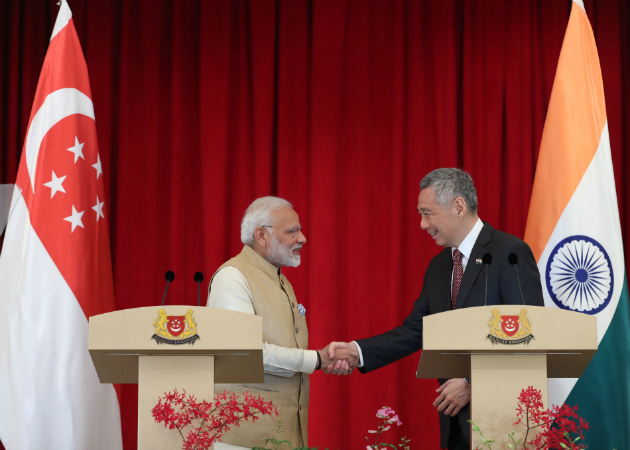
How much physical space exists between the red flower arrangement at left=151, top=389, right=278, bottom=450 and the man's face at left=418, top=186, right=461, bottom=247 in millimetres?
1377

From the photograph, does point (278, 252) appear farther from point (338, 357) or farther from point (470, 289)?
point (470, 289)

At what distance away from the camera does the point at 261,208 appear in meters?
2.95

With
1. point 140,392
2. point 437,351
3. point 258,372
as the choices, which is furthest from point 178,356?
point 437,351

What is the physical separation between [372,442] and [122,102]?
2.58 metres

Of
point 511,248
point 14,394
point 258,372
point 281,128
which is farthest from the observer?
point 281,128

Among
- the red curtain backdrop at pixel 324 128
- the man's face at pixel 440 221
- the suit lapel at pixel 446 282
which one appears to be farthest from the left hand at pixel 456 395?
the red curtain backdrop at pixel 324 128

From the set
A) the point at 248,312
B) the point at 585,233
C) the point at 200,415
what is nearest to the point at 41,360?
the point at 248,312

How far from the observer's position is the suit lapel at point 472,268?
2.56 meters

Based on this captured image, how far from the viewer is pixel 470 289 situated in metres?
2.56

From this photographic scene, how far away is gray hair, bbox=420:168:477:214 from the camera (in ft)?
9.31

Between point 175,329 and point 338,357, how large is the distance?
1165 mm

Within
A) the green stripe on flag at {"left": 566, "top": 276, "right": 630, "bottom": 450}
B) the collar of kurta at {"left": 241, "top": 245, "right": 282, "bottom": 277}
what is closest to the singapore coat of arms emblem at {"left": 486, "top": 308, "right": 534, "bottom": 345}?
the collar of kurta at {"left": 241, "top": 245, "right": 282, "bottom": 277}

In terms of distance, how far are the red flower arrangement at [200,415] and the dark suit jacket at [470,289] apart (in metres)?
0.90

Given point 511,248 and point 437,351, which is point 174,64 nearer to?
point 511,248
